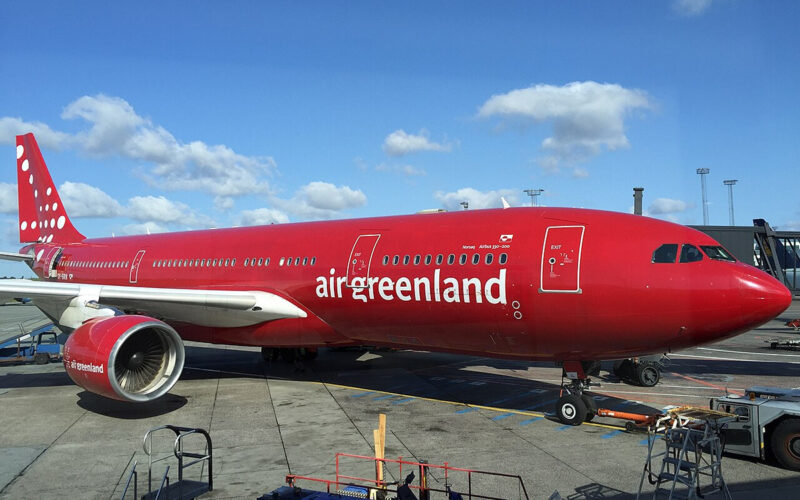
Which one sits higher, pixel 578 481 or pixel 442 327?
pixel 442 327

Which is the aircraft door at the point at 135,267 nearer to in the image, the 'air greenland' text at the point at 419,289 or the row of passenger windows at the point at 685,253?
the 'air greenland' text at the point at 419,289

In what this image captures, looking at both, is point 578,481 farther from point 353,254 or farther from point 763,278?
point 353,254

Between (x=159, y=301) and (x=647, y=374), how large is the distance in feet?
43.6

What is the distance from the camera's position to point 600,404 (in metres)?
14.5

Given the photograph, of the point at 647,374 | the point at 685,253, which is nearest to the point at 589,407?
the point at 685,253

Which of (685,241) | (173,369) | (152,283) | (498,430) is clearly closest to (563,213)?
A: (685,241)

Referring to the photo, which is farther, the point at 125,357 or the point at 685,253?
the point at 125,357

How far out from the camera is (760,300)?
1049cm

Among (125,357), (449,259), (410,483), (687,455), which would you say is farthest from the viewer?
(125,357)

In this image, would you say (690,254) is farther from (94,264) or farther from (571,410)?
(94,264)

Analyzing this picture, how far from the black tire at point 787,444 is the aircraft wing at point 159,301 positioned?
10.4 metres

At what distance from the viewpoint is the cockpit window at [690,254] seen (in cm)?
1115

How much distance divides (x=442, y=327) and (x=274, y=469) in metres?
4.81

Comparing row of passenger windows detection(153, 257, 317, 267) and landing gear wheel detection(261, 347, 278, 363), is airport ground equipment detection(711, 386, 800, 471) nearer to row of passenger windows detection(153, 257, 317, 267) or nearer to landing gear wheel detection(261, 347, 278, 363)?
row of passenger windows detection(153, 257, 317, 267)
